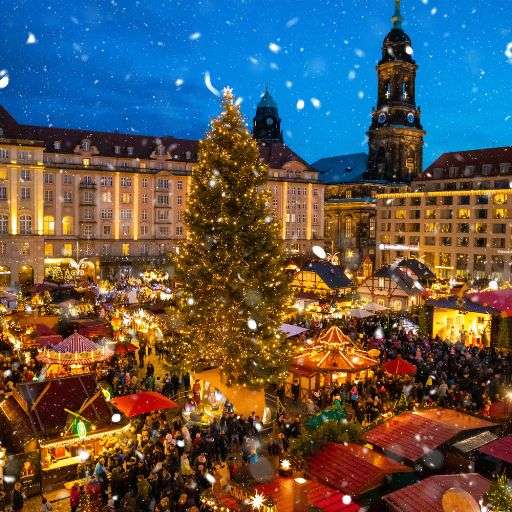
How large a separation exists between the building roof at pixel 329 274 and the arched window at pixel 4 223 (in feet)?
89.1

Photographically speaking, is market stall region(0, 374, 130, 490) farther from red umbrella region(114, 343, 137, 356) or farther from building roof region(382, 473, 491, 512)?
red umbrella region(114, 343, 137, 356)

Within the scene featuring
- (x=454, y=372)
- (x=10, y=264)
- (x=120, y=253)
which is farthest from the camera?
(x=120, y=253)

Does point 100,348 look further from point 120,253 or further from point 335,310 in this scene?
point 120,253

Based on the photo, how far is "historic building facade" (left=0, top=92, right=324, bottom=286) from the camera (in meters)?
49.2

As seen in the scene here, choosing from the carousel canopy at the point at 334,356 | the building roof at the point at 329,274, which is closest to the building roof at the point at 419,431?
the carousel canopy at the point at 334,356

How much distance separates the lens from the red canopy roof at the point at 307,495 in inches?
374

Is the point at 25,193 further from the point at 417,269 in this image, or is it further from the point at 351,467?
the point at 351,467

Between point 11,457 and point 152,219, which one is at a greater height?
point 152,219

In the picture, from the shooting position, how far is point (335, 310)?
32312mm

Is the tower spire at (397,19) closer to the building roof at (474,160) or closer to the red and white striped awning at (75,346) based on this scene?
the building roof at (474,160)

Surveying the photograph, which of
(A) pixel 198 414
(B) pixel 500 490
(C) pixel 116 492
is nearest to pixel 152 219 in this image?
(A) pixel 198 414

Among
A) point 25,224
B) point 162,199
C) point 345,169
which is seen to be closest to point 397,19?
point 345,169

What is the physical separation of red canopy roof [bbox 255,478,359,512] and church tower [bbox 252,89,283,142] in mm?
80250

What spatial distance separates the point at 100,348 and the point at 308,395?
7815 mm
